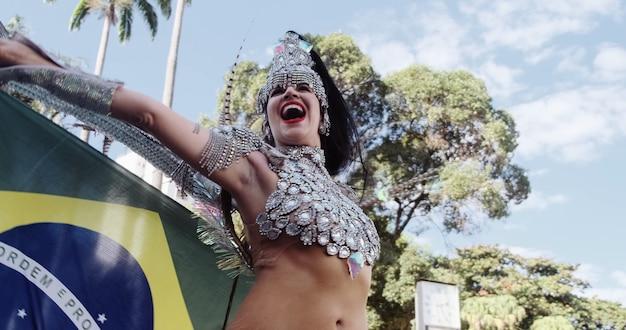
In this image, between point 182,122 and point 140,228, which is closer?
point 182,122

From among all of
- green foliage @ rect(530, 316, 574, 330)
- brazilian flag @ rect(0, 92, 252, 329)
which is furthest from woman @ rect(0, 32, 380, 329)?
green foliage @ rect(530, 316, 574, 330)

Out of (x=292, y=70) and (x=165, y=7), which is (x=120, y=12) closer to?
(x=165, y=7)

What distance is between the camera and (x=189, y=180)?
173 cm

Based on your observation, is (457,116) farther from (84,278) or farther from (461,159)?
(84,278)

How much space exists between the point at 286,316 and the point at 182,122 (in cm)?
55

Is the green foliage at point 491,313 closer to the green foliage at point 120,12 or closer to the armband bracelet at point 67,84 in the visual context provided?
the green foliage at point 120,12

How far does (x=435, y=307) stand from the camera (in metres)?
6.36

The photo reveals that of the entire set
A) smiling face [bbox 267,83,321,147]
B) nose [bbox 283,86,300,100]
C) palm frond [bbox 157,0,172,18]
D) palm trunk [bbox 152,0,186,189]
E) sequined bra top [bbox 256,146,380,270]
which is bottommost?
sequined bra top [bbox 256,146,380,270]

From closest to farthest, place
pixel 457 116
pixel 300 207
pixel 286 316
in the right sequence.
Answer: pixel 286 316, pixel 300 207, pixel 457 116

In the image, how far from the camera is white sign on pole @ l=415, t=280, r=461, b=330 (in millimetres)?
6309

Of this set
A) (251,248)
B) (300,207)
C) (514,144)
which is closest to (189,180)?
(251,248)

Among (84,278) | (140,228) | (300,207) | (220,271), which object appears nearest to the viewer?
(300,207)

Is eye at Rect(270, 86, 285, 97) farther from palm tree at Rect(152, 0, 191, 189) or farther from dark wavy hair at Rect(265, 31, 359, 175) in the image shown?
palm tree at Rect(152, 0, 191, 189)

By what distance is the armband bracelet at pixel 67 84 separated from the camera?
1.37 meters
